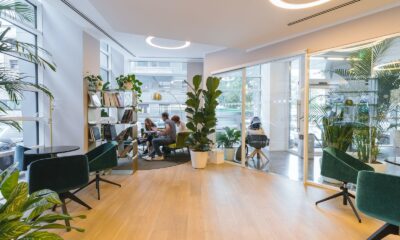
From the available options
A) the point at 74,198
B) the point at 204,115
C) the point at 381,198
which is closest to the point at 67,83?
the point at 74,198

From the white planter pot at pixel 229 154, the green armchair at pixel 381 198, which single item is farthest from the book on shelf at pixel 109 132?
the green armchair at pixel 381 198

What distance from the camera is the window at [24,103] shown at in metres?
3.90

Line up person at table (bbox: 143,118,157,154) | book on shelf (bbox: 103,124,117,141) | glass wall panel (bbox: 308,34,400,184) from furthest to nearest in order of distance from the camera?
person at table (bbox: 143,118,157,154)
book on shelf (bbox: 103,124,117,141)
glass wall panel (bbox: 308,34,400,184)

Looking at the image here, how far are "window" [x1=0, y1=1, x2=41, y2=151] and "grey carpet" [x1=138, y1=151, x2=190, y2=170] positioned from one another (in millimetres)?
2281

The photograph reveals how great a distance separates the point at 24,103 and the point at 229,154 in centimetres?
458

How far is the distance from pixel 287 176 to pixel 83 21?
198 inches

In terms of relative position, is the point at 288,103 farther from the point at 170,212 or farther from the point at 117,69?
the point at 117,69

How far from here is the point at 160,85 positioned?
862cm

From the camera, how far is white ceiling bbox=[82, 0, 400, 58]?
326 centimetres

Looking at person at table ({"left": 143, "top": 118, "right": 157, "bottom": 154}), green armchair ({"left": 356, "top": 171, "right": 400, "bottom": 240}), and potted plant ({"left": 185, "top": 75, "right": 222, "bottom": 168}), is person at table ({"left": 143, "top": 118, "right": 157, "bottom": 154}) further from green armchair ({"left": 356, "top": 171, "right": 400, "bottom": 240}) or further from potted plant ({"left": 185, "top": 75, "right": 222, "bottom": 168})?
green armchair ({"left": 356, "top": 171, "right": 400, "bottom": 240})

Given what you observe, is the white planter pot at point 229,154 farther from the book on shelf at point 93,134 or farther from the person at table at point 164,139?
the book on shelf at point 93,134

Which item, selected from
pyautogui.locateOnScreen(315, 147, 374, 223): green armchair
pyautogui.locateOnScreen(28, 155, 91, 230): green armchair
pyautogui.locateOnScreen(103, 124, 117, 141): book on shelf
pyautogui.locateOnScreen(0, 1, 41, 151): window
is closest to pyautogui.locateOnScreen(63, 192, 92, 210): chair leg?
pyautogui.locateOnScreen(28, 155, 91, 230): green armchair

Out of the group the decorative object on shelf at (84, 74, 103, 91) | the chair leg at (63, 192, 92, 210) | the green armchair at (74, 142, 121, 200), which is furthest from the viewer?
the decorative object on shelf at (84, 74, 103, 91)

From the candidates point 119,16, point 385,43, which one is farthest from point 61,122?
point 385,43
